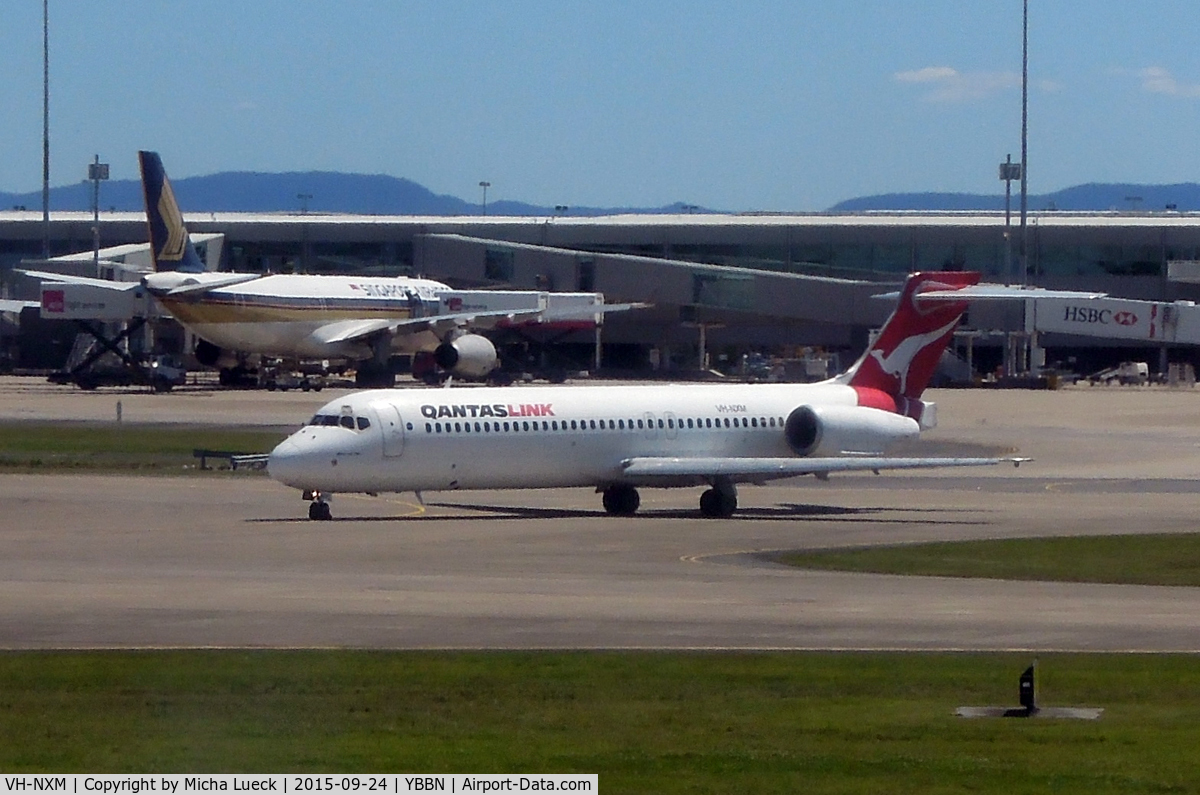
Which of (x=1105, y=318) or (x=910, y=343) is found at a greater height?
(x=1105, y=318)

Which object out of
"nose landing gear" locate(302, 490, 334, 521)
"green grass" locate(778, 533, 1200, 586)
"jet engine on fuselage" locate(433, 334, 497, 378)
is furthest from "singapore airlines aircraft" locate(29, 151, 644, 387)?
"green grass" locate(778, 533, 1200, 586)

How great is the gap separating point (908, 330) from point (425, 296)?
59.9 meters

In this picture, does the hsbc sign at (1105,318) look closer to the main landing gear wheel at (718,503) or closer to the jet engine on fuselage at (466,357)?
the jet engine on fuselage at (466,357)

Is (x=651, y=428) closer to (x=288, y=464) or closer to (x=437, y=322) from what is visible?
(x=288, y=464)

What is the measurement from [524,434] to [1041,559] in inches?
506

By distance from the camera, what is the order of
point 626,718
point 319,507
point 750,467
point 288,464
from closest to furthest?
point 626,718 < point 288,464 < point 319,507 < point 750,467

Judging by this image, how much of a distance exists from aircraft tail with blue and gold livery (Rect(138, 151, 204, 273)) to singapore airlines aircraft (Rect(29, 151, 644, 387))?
0.05 m

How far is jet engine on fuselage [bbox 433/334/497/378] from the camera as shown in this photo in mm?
97625

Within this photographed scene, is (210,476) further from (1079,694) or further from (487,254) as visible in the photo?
(487,254)

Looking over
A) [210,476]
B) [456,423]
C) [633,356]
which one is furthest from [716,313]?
[456,423]

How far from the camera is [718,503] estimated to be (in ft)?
153

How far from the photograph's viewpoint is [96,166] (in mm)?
134375

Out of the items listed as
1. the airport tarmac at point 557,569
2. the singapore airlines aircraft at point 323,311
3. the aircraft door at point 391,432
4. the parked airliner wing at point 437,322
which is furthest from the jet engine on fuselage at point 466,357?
the aircraft door at point 391,432
